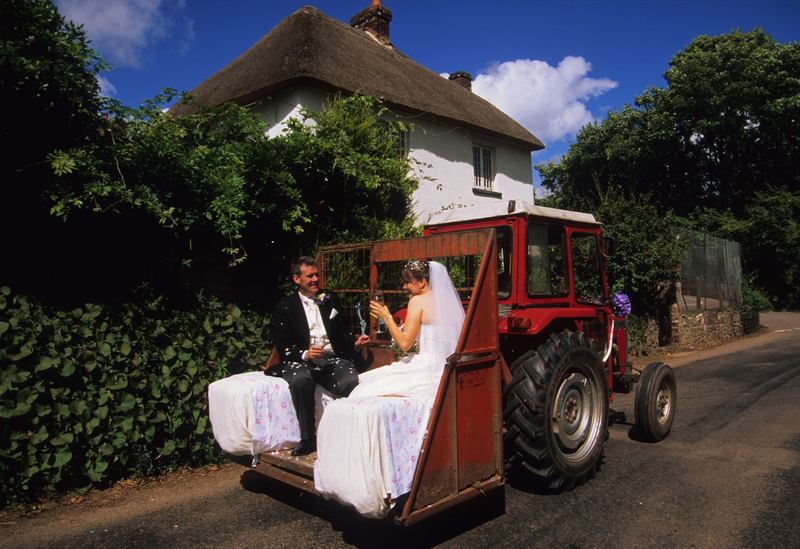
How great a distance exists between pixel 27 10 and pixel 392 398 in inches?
173

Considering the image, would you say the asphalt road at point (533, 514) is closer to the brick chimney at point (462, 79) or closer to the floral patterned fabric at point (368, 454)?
the floral patterned fabric at point (368, 454)

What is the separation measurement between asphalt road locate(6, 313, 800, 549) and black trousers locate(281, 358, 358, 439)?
0.76m

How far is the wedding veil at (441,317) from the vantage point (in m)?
3.80

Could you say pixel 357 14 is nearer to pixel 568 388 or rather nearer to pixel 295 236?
pixel 295 236

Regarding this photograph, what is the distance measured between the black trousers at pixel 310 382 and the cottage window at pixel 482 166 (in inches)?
466

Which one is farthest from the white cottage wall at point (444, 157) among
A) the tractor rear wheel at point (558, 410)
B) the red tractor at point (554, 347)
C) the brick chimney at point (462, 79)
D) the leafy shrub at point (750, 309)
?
the leafy shrub at point (750, 309)

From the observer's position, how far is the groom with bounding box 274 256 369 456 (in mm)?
3906

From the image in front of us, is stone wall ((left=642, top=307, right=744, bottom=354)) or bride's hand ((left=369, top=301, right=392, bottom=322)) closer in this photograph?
bride's hand ((left=369, top=301, right=392, bottom=322))

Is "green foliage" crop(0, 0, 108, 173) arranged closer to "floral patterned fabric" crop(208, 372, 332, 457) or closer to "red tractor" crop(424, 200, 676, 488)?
"floral patterned fabric" crop(208, 372, 332, 457)

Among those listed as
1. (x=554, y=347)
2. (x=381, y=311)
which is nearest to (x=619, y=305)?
(x=554, y=347)

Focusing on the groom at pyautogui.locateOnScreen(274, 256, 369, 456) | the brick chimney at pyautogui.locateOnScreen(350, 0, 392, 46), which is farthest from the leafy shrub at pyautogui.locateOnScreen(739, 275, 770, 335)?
the groom at pyautogui.locateOnScreen(274, 256, 369, 456)

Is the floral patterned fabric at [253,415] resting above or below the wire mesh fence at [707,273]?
below

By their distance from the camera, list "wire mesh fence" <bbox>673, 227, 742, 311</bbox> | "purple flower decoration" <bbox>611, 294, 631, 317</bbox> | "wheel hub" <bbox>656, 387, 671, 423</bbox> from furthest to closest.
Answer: "wire mesh fence" <bbox>673, 227, 742, 311</bbox> < "purple flower decoration" <bbox>611, 294, 631, 317</bbox> < "wheel hub" <bbox>656, 387, 671, 423</bbox>

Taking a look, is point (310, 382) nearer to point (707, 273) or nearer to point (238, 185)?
point (238, 185)
